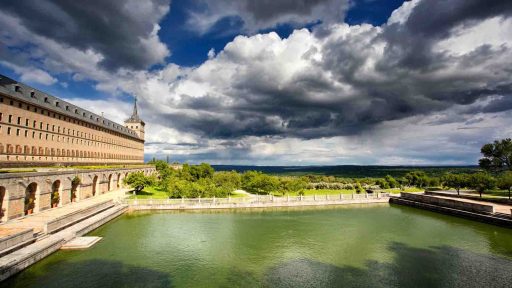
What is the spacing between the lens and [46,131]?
191 ft

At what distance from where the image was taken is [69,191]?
4269 cm

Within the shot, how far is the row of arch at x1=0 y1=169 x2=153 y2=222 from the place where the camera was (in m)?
29.8

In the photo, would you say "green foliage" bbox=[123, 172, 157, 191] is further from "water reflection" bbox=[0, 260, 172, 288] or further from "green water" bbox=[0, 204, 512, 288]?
"water reflection" bbox=[0, 260, 172, 288]

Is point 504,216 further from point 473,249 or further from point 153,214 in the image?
point 153,214

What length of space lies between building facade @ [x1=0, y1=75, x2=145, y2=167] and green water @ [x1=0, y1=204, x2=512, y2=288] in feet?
84.2

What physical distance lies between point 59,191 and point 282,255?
33.8 metres

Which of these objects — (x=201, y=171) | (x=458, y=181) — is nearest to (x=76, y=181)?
(x=201, y=171)

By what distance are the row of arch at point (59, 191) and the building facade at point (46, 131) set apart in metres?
6.75

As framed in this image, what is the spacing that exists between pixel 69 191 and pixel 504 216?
59.5 metres

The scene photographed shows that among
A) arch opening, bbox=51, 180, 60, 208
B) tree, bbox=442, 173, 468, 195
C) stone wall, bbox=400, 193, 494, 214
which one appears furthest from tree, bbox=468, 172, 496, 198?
arch opening, bbox=51, 180, 60, 208

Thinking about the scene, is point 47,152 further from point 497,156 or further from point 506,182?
point 497,156

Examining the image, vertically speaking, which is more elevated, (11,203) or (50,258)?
(11,203)

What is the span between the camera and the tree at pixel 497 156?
67438 mm

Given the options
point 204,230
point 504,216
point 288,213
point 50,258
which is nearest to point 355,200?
point 288,213
